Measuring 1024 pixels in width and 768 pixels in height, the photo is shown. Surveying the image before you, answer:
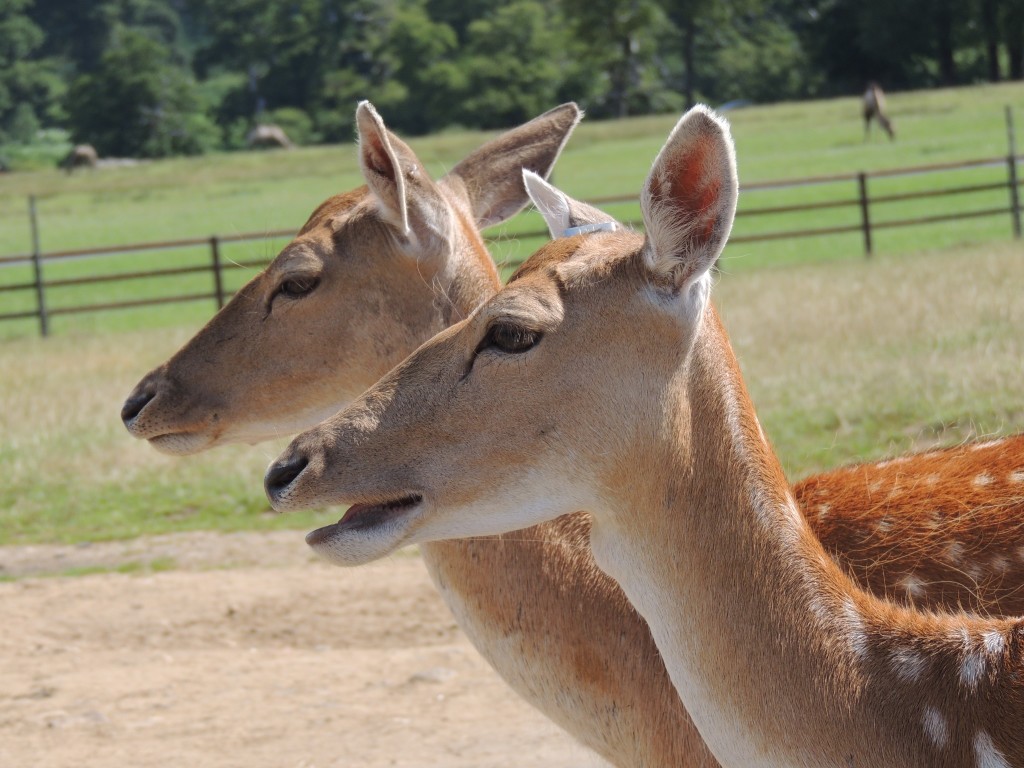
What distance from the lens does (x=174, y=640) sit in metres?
7.86

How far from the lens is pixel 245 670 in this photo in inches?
289

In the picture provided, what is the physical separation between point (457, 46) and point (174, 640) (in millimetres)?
93741

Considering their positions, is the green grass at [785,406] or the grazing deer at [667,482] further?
the green grass at [785,406]

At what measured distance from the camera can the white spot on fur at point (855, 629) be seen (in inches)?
125

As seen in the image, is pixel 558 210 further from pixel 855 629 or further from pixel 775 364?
pixel 775 364

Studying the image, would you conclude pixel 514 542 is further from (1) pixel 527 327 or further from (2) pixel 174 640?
(2) pixel 174 640

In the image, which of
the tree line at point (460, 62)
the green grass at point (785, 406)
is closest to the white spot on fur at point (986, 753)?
the green grass at point (785, 406)

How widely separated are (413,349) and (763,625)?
192 centimetres

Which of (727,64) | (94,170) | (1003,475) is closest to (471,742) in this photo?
(1003,475)

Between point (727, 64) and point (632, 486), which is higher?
point (632, 486)

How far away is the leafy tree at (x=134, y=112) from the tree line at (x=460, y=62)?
0.32 feet

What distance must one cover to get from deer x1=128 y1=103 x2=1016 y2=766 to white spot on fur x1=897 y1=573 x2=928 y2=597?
0.03 m

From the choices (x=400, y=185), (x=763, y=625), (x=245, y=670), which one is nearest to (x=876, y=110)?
(x=245, y=670)

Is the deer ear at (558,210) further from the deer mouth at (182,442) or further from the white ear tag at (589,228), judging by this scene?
the deer mouth at (182,442)
